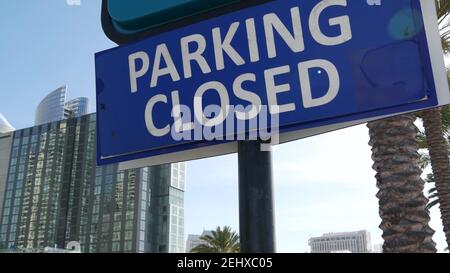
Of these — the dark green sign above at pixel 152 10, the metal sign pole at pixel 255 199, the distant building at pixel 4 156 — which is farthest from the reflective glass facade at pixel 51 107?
the metal sign pole at pixel 255 199

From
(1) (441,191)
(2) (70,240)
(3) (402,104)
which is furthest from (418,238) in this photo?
(2) (70,240)

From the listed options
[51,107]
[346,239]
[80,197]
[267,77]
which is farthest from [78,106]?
[267,77]

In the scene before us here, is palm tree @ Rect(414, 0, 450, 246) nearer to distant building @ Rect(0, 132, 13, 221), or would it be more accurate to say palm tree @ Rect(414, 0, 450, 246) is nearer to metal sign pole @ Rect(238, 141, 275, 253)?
metal sign pole @ Rect(238, 141, 275, 253)

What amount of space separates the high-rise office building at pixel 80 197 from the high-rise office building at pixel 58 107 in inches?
1682

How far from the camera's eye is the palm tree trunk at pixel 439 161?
12711mm

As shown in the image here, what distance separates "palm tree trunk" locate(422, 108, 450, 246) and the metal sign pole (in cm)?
1220

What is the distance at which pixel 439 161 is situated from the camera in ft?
43.2

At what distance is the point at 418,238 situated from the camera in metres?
7.88

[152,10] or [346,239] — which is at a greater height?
[346,239]

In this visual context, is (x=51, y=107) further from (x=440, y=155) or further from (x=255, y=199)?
(x=255, y=199)

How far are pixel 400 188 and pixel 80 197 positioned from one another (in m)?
94.8

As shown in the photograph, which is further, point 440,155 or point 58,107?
point 58,107

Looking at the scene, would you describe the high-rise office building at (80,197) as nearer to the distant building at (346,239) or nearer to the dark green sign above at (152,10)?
the dark green sign above at (152,10)

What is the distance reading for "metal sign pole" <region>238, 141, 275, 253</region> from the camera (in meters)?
1.59
